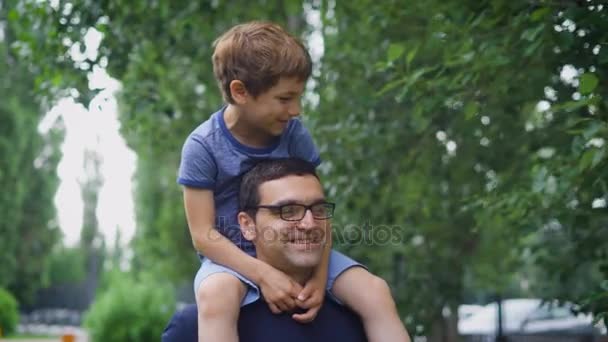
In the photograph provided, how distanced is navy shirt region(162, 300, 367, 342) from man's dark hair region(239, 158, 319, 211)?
0.33 m

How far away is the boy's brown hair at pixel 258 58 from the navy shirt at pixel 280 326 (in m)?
0.71

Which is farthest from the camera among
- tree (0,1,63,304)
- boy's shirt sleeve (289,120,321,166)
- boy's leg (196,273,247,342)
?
tree (0,1,63,304)

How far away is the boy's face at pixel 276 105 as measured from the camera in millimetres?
3125

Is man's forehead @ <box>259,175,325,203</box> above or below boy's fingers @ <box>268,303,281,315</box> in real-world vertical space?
above

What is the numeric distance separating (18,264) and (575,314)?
96.6ft

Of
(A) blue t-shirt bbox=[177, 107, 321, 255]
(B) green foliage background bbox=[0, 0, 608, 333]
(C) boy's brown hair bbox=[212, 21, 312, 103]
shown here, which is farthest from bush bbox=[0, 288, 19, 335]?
(C) boy's brown hair bbox=[212, 21, 312, 103]

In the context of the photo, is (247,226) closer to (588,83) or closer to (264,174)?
(264,174)

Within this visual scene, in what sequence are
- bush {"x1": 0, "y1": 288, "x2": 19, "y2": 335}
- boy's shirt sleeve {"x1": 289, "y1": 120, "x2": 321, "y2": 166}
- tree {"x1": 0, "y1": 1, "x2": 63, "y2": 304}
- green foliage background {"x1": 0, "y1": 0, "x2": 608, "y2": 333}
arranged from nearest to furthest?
boy's shirt sleeve {"x1": 289, "y1": 120, "x2": 321, "y2": 166}
green foliage background {"x1": 0, "y1": 0, "x2": 608, "y2": 333}
bush {"x1": 0, "y1": 288, "x2": 19, "y2": 335}
tree {"x1": 0, "y1": 1, "x2": 63, "y2": 304}

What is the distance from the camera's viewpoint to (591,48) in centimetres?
423

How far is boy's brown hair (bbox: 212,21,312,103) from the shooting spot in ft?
10.2

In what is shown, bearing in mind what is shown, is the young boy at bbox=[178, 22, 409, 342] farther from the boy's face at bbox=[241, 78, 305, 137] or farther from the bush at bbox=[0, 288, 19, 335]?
the bush at bbox=[0, 288, 19, 335]

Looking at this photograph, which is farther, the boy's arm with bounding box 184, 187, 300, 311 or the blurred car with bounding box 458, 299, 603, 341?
the blurred car with bounding box 458, 299, 603, 341

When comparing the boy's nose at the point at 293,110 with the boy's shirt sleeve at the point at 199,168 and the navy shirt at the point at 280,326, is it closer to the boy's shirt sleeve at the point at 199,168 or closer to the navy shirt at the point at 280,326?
the boy's shirt sleeve at the point at 199,168

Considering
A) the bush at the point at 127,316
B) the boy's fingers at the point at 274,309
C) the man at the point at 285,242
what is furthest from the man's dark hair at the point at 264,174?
the bush at the point at 127,316
